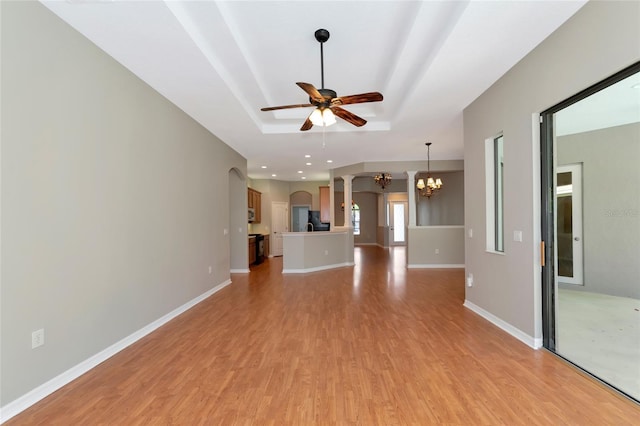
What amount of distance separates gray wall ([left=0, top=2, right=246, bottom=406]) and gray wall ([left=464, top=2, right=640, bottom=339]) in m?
3.89

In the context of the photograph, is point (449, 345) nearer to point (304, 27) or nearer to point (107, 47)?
point (304, 27)

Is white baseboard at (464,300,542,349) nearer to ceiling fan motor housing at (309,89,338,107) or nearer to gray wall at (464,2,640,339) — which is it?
gray wall at (464,2,640,339)

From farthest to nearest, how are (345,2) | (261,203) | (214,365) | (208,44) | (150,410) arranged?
(261,203) → (208,44) → (214,365) → (345,2) → (150,410)

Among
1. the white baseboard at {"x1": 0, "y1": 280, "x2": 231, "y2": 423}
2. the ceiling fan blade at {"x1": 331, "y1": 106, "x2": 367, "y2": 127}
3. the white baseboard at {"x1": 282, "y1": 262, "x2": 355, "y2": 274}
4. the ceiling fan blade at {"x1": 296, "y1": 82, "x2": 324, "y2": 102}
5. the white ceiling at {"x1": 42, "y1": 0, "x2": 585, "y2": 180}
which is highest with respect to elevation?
the white ceiling at {"x1": 42, "y1": 0, "x2": 585, "y2": 180}

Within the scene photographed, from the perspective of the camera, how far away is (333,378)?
7.68ft

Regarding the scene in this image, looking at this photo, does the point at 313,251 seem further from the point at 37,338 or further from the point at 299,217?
the point at 37,338

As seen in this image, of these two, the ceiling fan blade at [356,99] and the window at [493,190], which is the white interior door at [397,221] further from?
the ceiling fan blade at [356,99]

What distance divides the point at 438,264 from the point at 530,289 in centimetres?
487

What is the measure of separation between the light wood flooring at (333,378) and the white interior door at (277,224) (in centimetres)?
644

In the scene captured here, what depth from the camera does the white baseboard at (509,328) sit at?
2820mm

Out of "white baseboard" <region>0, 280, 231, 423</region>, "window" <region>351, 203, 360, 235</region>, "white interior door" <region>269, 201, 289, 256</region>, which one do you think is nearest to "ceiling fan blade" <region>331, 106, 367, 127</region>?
"white baseboard" <region>0, 280, 231, 423</region>

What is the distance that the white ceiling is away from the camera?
2314 millimetres

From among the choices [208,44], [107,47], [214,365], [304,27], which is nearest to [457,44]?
[304,27]

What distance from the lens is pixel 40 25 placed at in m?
2.14
